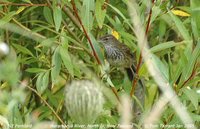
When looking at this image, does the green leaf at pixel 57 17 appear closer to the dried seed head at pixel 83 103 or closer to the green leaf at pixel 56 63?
the green leaf at pixel 56 63

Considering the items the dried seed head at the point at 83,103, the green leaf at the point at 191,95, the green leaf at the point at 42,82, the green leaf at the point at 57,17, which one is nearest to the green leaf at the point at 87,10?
the green leaf at the point at 57,17

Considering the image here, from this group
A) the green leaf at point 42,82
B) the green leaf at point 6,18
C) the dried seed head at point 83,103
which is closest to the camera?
the dried seed head at point 83,103

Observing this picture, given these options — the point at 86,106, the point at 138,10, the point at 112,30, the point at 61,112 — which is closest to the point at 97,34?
the point at 112,30

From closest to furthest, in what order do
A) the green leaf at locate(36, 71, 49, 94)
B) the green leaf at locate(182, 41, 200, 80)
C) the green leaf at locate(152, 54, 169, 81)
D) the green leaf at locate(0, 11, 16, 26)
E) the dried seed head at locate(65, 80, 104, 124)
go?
the dried seed head at locate(65, 80, 104, 124) → the green leaf at locate(182, 41, 200, 80) → the green leaf at locate(152, 54, 169, 81) → the green leaf at locate(0, 11, 16, 26) → the green leaf at locate(36, 71, 49, 94)

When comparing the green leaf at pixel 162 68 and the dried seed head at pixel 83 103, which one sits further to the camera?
the green leaf at pixel 162 68

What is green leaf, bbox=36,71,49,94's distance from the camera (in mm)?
3924

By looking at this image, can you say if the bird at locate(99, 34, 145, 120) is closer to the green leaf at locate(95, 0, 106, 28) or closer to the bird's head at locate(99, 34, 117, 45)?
the bird's head at locate(99, 34, 117, 45)

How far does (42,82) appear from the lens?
3.97 meters

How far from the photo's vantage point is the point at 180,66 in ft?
11.4

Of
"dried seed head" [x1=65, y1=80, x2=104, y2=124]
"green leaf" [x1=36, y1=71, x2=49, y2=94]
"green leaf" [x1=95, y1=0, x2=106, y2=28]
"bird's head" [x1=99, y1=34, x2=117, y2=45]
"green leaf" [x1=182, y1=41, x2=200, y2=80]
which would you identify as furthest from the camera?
"bird's head" [x1=99, y1=34, x2=117, y2=45]

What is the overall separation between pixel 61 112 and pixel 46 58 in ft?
1.76

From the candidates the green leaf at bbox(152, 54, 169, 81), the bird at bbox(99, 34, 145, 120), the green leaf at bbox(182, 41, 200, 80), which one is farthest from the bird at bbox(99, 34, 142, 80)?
the green leaf at bbox(182, 41, 200, 80)

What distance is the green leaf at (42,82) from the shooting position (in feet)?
12.9

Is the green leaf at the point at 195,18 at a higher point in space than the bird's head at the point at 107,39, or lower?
higher
